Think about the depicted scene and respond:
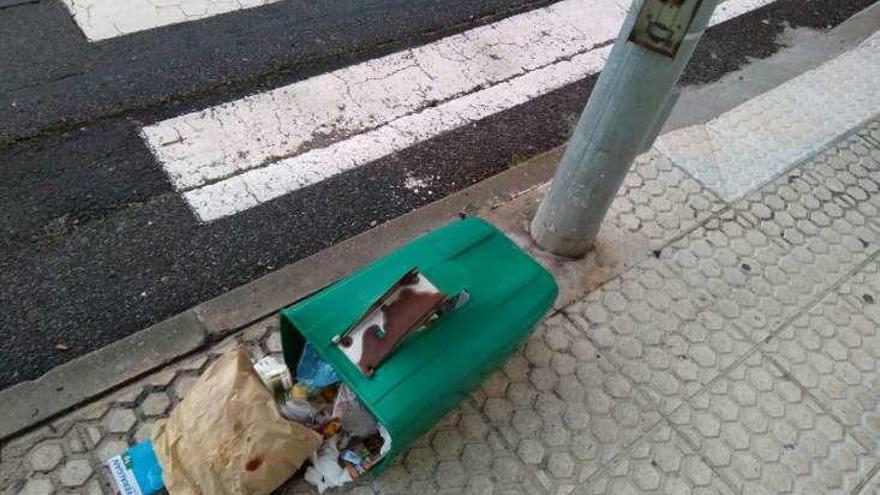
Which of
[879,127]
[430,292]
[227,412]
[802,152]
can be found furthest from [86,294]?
[879,127]

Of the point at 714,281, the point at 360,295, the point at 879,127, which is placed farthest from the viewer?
the point at 879,127

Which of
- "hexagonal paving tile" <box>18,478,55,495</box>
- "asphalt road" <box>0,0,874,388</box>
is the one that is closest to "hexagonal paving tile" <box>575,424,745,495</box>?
"asphalt road" <box>0,0,874,388</box>

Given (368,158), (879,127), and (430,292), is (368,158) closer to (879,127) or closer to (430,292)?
(430,292)

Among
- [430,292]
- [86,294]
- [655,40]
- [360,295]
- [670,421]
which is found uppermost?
[655,40]

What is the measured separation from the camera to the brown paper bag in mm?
2096

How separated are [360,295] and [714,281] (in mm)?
1889

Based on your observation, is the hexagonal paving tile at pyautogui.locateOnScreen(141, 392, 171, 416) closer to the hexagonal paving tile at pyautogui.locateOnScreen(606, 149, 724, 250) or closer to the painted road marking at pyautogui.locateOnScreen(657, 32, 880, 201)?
the hexagonal paving tile at pyautogui.locateOnScreen(606, 149, 724, 250)

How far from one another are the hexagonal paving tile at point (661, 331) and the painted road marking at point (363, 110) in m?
1.43

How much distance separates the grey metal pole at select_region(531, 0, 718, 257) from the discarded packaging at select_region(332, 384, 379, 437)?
132cm

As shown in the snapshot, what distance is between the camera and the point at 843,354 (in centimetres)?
308

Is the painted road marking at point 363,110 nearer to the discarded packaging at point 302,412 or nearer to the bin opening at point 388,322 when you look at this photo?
the discarded packaging at point 302,412

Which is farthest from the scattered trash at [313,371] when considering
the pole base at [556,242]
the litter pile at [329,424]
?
the pole base at [556,242]

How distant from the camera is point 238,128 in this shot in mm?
3682

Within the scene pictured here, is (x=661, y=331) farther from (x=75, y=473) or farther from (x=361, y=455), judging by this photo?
(x=75, y=473)
